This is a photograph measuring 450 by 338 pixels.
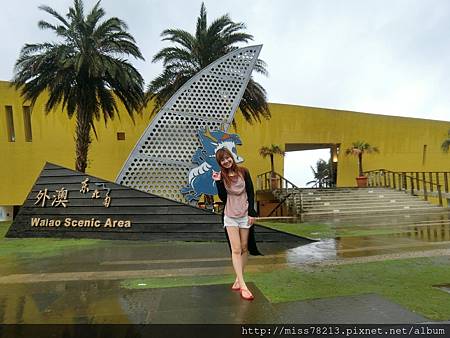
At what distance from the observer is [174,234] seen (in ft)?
27.3

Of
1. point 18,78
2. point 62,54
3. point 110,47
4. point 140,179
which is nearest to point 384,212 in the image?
point 140,179

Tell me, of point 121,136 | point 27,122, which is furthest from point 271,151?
point 27,122

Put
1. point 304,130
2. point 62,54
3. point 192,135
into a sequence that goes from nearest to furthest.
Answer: point 192,135 < point 62,54 < point 304,130

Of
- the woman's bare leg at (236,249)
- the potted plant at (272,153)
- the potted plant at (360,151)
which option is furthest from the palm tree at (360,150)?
the woman's bare leg at (236,249)

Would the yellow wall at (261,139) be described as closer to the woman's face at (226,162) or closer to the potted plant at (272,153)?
the potted plant at (272,153)

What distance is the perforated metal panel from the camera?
984cm

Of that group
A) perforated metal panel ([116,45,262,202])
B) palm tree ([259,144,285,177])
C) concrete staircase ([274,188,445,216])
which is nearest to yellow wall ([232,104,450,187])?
palm tree ([259,144,285,177])

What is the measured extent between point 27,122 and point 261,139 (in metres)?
13.5

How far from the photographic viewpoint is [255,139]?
2438cm

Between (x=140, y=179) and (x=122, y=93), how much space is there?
8360 millimetres

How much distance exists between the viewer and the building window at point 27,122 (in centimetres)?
2112

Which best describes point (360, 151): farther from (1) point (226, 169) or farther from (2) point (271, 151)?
(1) point (226, 169)

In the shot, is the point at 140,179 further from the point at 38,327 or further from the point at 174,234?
the point at 38,327

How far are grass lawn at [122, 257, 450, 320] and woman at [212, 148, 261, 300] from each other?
20.5 inches
